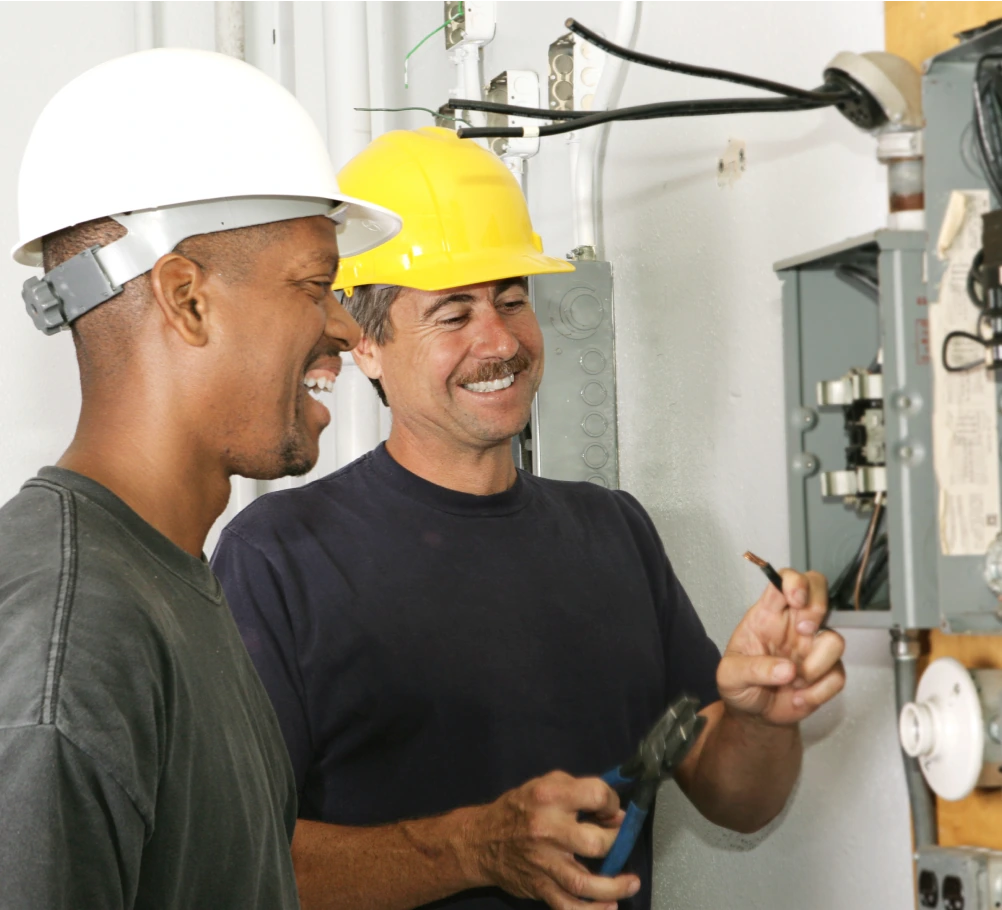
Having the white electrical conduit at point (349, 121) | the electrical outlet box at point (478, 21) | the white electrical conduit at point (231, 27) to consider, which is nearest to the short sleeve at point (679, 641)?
the white electrical conduit at point (349, 121)

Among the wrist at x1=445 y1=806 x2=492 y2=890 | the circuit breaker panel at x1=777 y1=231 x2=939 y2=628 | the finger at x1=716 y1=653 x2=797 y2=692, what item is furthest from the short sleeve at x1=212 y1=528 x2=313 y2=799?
the circuit breaker panel at x1=777 y1=231 x2=939 y2=628

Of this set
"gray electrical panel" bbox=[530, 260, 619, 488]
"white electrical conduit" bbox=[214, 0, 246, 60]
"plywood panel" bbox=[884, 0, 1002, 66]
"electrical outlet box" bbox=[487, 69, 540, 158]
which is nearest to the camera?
"plywood panel" bbox=[884, 0, 1002, 66]

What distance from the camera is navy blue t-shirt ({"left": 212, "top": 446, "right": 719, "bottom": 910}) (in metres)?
1.34

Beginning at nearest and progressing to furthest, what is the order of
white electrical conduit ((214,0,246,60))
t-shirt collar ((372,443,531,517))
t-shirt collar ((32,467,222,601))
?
t-shirt collar ((32,467,222,601)) → t-shirt collar ((372,443,531,517)) → white electrical conduit ((214,0,246,60))

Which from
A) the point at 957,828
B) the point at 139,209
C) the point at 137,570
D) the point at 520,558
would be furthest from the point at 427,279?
the point at 957,828

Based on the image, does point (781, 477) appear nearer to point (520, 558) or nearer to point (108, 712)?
point (520, 558)

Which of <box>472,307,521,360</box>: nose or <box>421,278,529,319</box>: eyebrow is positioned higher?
<box>421,278,529,319</box>: eyebrow

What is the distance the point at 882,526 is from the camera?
1.19 meters

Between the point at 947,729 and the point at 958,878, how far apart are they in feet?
0.47

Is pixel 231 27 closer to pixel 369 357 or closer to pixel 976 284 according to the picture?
pixel 369 357

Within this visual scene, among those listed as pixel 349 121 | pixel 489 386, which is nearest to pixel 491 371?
pixel 489 386

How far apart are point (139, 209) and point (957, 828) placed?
0.95 metres

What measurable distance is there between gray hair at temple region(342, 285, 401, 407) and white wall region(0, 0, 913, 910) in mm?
441

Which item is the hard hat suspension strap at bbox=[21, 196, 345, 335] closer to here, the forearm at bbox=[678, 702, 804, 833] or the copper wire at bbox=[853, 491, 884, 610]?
the copper wire at bbox=[853, 491, 884, 610]
